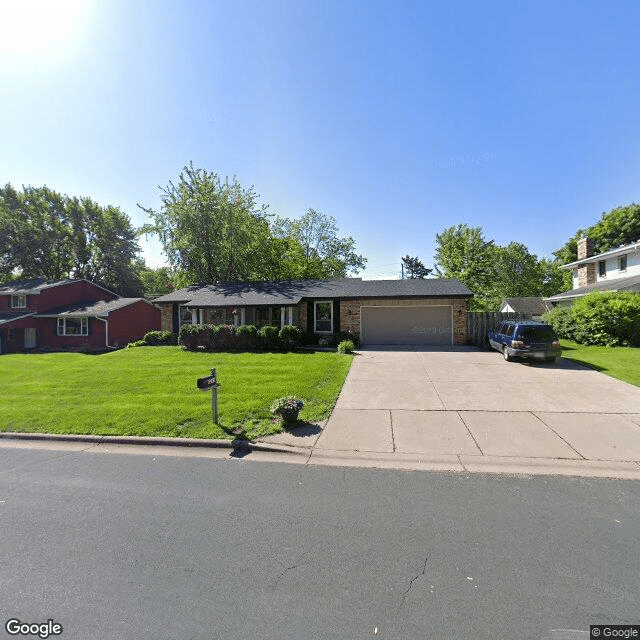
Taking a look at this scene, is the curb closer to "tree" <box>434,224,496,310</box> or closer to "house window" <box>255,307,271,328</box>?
"house window" <box>255,307,271,328</box>

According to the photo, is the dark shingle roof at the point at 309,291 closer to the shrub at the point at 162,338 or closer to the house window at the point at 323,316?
the house window at the point at 323,316

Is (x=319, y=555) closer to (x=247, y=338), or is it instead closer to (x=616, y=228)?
(x=247, y=338)

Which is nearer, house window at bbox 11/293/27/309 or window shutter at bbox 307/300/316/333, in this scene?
window shutter at bbox 307/300/316/333

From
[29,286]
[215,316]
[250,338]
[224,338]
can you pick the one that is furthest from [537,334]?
[29,286]

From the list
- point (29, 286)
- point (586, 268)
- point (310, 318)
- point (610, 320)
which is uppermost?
point (586, 268)

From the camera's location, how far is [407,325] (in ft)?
62.4

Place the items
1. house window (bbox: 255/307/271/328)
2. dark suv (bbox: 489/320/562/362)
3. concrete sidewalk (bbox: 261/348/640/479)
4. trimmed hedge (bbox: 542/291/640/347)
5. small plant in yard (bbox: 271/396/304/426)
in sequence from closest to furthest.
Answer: concrete sidewalk (bbox: 261/348/640/479), small plant in yard (bbox: 271/396/304/426), dark suv (bbox: 489/320/562/362), trimmed hedge (bbox: 542/291/640/347), house window (bbox: 255/307/271/328)

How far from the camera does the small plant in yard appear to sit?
20.7ft

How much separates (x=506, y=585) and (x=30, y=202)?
169 feet

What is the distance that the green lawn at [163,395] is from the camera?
256 inches

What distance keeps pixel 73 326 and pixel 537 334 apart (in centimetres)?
3109

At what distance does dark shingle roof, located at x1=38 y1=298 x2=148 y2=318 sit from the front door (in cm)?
200

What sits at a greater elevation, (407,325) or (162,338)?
Answer: (407,325)

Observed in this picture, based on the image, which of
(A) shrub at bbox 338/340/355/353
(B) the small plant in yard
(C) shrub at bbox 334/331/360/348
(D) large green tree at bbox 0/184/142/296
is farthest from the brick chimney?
(D) large green tree at bbox 0/184/142/296
